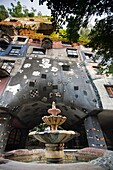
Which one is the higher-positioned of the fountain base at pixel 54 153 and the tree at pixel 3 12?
the tree at pixel 3 12

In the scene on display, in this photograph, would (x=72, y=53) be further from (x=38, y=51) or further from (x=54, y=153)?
(x=54, y=153)

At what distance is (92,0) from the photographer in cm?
255

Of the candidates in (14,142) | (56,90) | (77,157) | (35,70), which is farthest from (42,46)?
(77,157)

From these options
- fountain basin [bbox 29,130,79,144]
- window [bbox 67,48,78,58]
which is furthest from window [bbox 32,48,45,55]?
fountain basin [bbox 29,130,79,144]

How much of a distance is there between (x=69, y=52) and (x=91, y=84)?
5370 mm

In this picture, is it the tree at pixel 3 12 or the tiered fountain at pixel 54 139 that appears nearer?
the tiered fountain at pixel 54 139

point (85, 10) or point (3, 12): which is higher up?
point (3, 12)

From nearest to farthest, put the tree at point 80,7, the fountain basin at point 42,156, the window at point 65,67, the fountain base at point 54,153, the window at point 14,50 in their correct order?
the tree at point 80,7 → the fountain base at point 54,153 → the fountain basin at point 42,156 → the window at point 65,67 → the window at point 14,50

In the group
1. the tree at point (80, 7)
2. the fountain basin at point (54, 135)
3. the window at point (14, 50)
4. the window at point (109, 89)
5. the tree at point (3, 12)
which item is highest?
the tree at point (3, 12)

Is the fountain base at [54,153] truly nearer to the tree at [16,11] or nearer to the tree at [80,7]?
the tree at [80,7]

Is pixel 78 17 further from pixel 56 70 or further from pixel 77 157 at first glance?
pixel 56 70

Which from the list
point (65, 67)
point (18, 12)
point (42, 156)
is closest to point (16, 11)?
point (18, 12)

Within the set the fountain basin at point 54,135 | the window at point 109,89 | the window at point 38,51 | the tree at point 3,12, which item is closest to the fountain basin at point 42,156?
the fountain basin at point 54,135

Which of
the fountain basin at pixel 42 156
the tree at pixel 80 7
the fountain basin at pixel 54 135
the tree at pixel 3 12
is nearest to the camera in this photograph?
the tree at pixel 80 7
